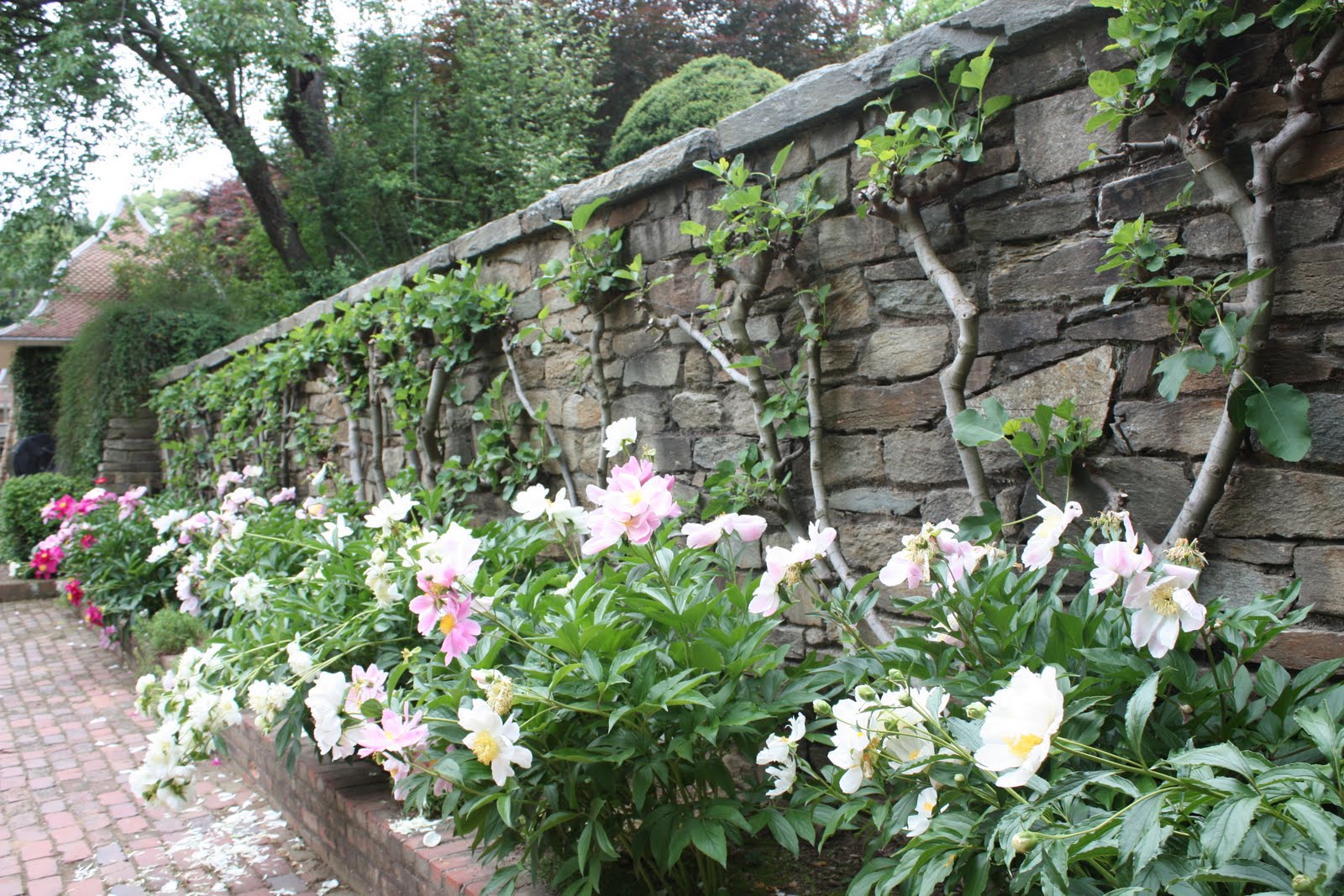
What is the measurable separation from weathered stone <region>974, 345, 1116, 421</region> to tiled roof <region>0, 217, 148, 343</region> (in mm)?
11383

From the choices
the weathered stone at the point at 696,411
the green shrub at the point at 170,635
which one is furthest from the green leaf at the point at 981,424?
the green shrub at the point at 170,635

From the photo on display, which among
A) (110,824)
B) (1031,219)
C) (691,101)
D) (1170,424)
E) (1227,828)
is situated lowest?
(110,824)

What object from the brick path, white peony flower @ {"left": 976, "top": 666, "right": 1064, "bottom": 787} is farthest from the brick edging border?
white peony flower @ {"left": 976, "top": 666, "right": 1064, "bottom": 787}

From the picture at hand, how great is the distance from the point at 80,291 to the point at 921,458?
15.6 meters

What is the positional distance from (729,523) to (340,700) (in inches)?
36.6

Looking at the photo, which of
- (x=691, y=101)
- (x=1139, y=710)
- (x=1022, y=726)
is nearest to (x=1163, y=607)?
(x=1139, y=710)

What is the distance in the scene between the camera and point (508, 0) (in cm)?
1251

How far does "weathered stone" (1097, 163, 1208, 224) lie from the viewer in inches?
79.4

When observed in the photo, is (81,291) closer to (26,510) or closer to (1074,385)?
(26,510)

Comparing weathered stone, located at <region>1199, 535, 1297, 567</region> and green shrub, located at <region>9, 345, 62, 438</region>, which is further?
green shrub, located at <region>9, 345, 62, 438</region>

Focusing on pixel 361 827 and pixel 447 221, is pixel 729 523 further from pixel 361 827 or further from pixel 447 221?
pixel 447 221

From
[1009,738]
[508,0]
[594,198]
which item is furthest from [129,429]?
[1009,738]

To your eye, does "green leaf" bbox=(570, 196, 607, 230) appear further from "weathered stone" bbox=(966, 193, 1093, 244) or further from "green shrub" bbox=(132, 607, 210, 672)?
"green shrub" bbox=(132, 607, 210, 672)

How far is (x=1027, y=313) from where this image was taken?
2.30m
